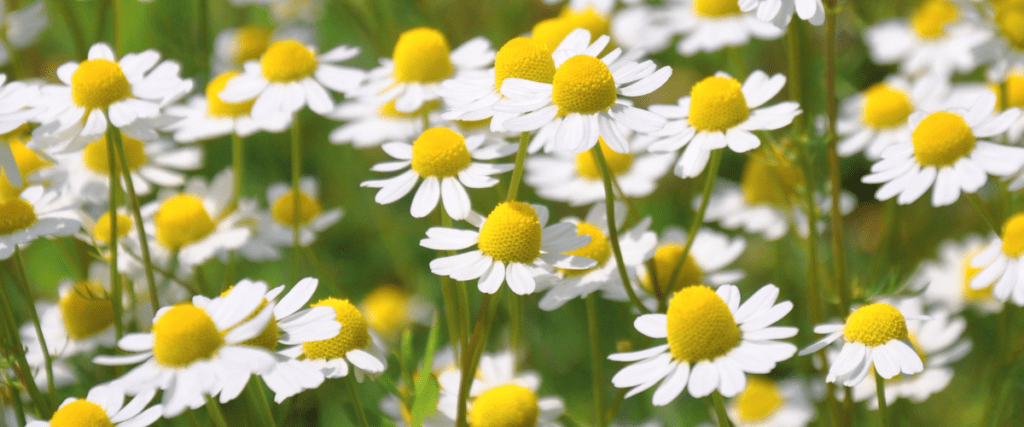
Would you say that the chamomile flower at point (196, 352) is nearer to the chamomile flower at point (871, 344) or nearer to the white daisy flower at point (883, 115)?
the chamomile flower at point (871, 344)

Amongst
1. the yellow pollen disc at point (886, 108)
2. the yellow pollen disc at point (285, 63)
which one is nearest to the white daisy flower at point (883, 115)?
the yellow pollen disc at point (886, 108)

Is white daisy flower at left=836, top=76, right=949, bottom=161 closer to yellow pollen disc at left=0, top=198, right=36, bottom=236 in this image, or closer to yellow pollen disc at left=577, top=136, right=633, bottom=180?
yellow pollen disc at left=577, top=136, right=633, bottom=180

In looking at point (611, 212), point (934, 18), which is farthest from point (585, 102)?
point (934, 18)

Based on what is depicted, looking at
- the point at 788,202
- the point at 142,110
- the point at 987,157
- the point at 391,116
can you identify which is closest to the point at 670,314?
the point at 987,157

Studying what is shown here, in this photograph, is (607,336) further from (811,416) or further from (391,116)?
(391,116)

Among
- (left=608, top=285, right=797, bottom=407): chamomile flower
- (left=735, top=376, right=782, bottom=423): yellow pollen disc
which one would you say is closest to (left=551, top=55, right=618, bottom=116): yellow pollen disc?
(left=608, top=285, right=797, bottom=407): chamomile flower

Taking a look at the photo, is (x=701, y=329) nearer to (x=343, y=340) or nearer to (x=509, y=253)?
(x=509, y=253)
